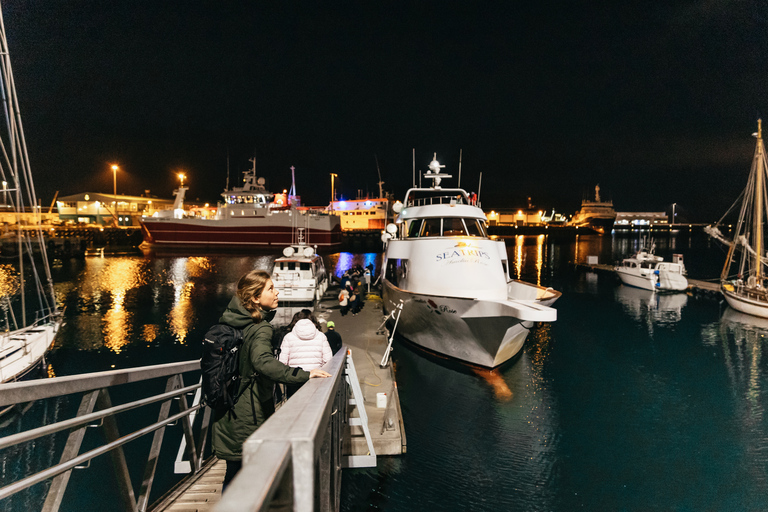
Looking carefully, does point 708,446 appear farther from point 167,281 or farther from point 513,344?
point 167,281

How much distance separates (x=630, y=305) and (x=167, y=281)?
116 feet

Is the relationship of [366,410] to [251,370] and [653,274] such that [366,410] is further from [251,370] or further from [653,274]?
[653,274]

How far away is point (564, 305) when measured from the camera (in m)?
26.6

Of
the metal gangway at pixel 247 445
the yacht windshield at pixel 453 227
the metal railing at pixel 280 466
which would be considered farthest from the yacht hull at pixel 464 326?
the metal railing at pixel 280 466

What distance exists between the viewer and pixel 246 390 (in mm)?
3016

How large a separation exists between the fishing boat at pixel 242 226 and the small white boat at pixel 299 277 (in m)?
40.4

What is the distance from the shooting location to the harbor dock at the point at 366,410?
381 centimetres

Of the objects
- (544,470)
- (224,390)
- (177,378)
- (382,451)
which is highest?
(224,390)

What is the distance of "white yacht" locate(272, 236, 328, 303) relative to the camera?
18328 mm

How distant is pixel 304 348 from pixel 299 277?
1520 centimetres

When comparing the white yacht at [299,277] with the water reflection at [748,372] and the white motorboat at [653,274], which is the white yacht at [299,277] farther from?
the white motorboat at [653,274]

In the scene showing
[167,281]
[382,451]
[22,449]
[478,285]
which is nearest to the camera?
[382,451]

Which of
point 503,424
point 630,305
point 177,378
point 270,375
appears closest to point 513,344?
point 503,424

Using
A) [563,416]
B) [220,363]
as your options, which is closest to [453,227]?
[563,416]
